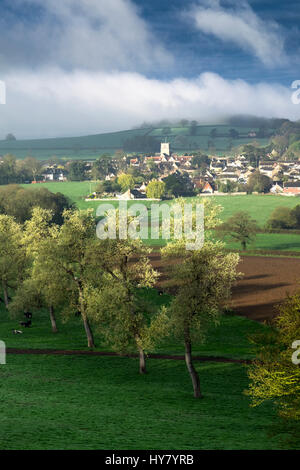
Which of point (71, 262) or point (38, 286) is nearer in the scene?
point (71, 262)

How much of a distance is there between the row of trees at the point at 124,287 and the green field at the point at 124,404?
275 cm

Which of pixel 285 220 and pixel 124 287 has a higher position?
pixel 124 287

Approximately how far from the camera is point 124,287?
145 feet

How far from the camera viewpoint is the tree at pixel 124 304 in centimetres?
4403

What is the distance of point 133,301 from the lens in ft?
147

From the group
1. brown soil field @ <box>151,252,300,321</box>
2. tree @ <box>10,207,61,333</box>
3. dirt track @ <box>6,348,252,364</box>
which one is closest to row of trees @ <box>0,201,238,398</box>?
tree @ <box>10,207,61,333</box>

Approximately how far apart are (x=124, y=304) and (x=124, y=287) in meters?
1.44

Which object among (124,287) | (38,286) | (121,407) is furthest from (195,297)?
(38,286)

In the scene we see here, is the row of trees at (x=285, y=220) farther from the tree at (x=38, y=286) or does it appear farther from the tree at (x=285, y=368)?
the tree at (x=285, y=368)

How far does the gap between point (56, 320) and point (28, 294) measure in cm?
857

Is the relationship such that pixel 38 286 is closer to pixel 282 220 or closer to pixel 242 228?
pixel 242 228

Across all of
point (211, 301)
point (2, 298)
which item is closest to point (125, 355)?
point (211, 301)

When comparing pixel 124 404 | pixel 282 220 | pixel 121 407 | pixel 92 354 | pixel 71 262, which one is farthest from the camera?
pixel 282 220

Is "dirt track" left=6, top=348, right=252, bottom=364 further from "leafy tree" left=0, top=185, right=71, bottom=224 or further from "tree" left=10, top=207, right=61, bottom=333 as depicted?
"leafy tree" left=0, top=185, right=71, bottom=224
